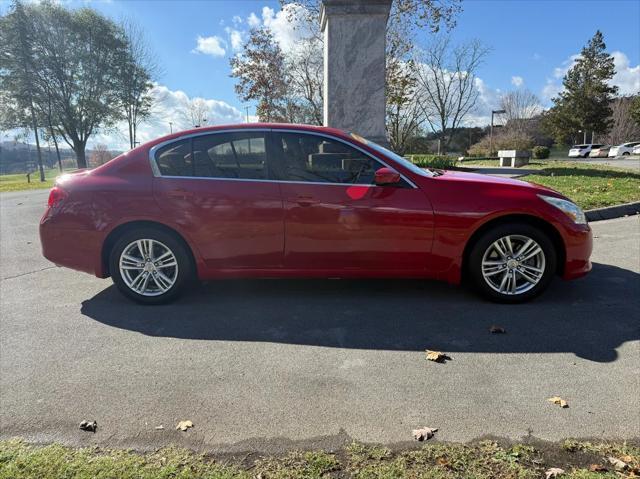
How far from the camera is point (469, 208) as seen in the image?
3766mm

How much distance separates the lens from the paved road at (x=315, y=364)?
2324 millimetres

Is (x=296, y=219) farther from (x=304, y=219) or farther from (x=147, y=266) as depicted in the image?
(x=147, y=266)

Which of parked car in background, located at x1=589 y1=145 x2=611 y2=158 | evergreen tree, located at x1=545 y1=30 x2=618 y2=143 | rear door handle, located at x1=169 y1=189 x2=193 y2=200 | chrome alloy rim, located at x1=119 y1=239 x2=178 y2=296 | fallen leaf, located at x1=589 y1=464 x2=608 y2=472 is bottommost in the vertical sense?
fallen leaf, located at x1=589 y1=464 x2=608 y2=472

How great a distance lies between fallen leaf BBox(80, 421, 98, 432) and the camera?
7.63 feet

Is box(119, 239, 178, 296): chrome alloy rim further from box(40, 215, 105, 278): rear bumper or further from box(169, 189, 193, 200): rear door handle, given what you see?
box(169, 189, 193, 200): rear door handle

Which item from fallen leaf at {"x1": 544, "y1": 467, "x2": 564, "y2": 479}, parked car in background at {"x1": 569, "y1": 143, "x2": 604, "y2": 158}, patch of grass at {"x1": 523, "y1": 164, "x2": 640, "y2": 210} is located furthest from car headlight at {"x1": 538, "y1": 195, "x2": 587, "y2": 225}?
parked car in background at {"x1": 569, "y1": 143, "x2": 604, "y2": 158}

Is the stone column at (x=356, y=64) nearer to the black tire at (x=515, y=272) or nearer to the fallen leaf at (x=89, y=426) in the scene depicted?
the black tire at (x=515, y=272)

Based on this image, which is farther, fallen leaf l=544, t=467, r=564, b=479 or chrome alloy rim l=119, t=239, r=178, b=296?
chrome alloy rim l=119, t=239, r=178, b=296

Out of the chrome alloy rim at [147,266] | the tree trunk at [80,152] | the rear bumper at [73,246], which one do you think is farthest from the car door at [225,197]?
the tree trunk at [80,152]

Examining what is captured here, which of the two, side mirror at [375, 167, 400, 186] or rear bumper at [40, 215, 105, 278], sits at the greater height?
side mirror at [375, 167, 400, 186]

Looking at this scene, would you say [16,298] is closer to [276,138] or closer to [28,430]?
[28,430]

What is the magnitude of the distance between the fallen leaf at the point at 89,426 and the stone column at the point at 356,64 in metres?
9.33

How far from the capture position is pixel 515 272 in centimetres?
390

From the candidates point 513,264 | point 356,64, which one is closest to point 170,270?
point 513,264
